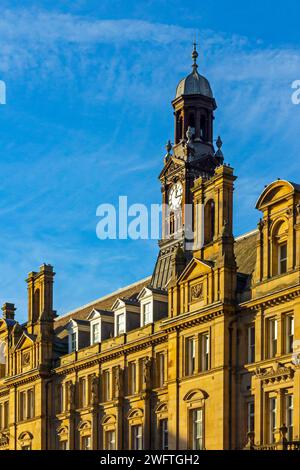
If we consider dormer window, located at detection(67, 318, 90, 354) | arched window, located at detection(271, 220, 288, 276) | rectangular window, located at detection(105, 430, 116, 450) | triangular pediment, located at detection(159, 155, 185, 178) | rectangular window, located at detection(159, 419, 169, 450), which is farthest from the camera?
triangular pediment, located at detection(159, 155, 185, 178)

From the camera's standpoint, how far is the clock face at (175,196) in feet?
348

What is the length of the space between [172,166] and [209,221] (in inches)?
792

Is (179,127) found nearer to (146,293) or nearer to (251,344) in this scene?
(146,293)

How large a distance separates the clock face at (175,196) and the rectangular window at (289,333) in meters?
30.5

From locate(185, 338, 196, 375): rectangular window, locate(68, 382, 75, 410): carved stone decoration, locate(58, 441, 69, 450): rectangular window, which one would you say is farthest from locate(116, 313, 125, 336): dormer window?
locate(185, 338, 196, 375): rectangular window

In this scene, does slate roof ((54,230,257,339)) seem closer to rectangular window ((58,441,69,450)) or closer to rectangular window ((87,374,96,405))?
rectangular window ((87,374,96,405))

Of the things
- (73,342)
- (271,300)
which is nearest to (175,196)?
(73,342)

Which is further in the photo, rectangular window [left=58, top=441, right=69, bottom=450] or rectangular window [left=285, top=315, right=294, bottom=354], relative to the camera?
rectangular window [left=58, top=441, right=69, bottom=450]

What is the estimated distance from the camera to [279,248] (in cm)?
7944

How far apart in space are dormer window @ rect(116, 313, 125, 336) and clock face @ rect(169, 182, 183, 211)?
43.5 ft

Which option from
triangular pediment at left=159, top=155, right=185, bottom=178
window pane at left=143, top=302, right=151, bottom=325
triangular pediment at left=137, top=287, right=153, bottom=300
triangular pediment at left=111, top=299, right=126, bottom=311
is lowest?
window pane at left=143, top=302, right=151, bottom=325

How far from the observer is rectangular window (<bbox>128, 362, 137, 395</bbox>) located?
306ft

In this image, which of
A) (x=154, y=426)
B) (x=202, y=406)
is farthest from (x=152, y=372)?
(x=202, y=406)

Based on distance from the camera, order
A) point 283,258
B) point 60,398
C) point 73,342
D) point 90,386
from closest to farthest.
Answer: point 283,258 < point 90,386 < point 60,398 < point 73,342
